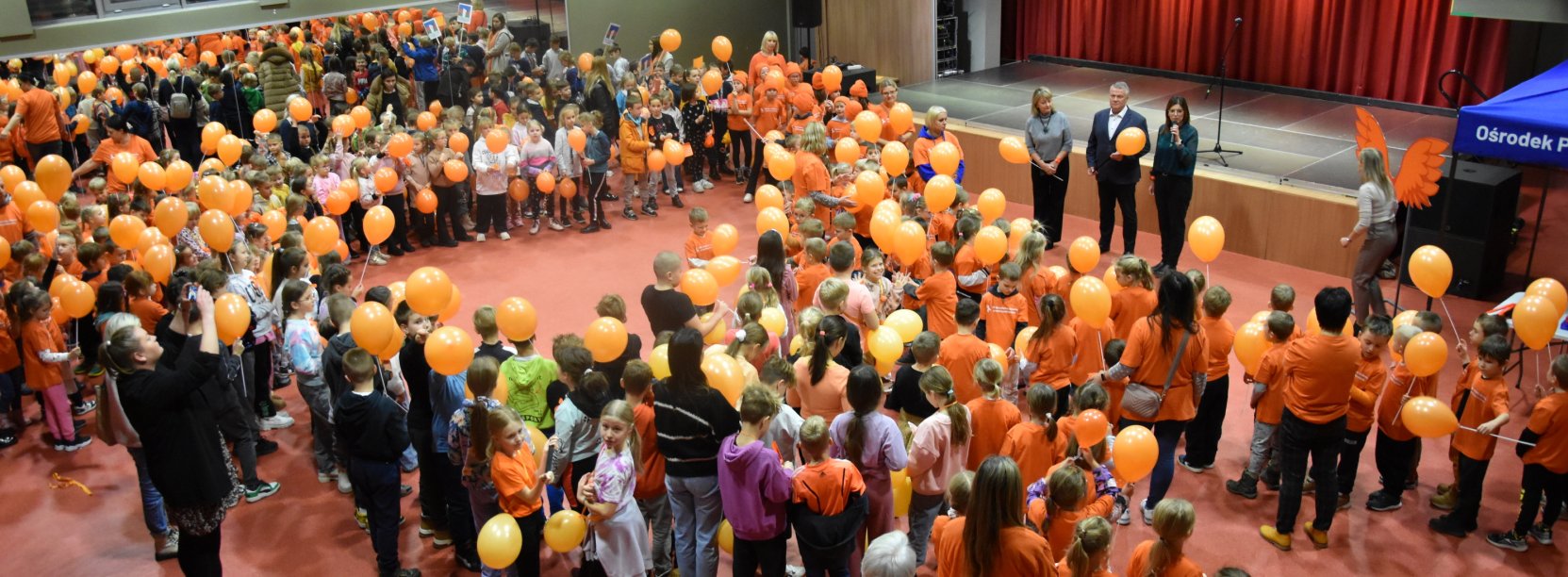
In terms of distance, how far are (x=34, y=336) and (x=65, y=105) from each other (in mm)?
6782

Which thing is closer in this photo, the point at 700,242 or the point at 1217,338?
the point at 1217,338

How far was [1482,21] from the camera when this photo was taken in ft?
36.7

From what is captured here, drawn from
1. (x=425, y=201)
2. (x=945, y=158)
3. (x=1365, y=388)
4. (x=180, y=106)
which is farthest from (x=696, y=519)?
(x=180, y=106)

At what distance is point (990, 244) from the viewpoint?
246 inches

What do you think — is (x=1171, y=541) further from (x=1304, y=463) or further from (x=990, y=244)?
(x=990, y=244)

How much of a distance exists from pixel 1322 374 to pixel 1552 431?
98cm

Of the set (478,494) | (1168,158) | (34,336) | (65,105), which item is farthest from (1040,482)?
(65,105)

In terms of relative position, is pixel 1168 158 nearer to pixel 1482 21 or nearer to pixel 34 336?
pixel 1482 21

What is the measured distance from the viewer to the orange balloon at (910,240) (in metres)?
6.30

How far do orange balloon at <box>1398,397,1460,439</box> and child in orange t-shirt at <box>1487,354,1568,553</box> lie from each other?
308 mm

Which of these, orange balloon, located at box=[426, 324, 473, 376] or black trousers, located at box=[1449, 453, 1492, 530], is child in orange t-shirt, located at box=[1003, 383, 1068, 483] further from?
orange balloon, located at box=[426, 324, 473, 376]

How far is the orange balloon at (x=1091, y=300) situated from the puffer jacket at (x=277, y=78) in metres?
9.24

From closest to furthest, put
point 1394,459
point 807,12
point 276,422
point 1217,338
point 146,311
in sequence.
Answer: point 1217,338 < point 1394,459 < point 146,311 < point 276,422 < point 807,12

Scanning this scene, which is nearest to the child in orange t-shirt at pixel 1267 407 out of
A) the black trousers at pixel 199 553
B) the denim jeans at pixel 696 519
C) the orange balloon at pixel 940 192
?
the orange balloon at pixel 940 192
